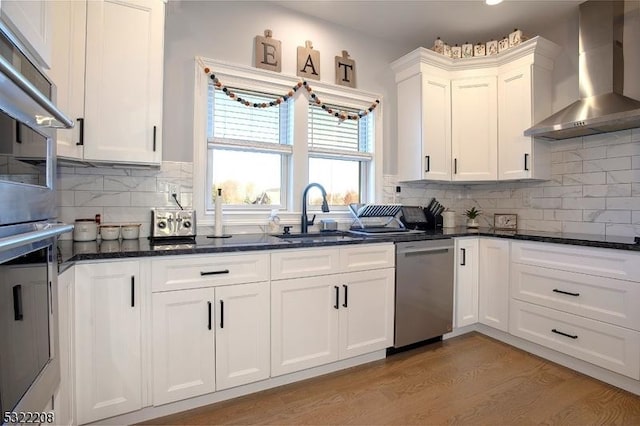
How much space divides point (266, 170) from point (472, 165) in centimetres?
193

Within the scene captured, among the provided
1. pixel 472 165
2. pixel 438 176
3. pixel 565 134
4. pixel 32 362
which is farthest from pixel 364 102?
pixel 32 362

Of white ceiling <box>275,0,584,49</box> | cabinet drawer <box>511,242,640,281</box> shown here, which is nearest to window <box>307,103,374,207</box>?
white ceiling <box>275,0,584,49</box>

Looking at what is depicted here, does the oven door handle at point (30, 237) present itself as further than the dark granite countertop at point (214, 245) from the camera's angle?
No

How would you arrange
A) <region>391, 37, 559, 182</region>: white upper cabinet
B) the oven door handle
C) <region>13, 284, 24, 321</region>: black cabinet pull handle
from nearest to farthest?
the oven door handle < <region>13, 284, 24, 321</region>: black cabinet pull handle < <region>391, 37, 559, 182</region>: white upper cabinet

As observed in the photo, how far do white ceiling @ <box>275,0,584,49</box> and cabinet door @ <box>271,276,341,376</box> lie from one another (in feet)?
7.32

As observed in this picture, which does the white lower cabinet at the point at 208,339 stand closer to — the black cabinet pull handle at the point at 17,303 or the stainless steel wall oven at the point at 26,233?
the stainless steel wall oven at the point at 26,233

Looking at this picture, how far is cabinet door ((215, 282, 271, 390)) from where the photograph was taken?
1.88m

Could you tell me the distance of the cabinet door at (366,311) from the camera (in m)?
2.27

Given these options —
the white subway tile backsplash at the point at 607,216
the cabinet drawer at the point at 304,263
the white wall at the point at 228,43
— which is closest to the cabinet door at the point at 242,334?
the cabinet drawer at the point at 304,263

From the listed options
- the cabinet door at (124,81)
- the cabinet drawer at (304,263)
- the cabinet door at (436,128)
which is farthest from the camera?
the cabinet door at (436,128)

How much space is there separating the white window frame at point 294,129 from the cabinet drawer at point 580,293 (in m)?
1.38

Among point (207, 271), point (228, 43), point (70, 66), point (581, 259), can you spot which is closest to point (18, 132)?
point (207, 271)

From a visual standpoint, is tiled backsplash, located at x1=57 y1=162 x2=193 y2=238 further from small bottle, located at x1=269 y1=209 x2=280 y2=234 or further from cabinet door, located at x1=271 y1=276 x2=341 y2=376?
cabinet door, located at x1=271 y1=276 x2=341 y2=376

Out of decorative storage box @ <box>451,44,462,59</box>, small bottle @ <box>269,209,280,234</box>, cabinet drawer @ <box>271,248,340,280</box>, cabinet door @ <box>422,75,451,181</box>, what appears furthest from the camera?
decorative storage box @ <box>451,44,462,59</box>
